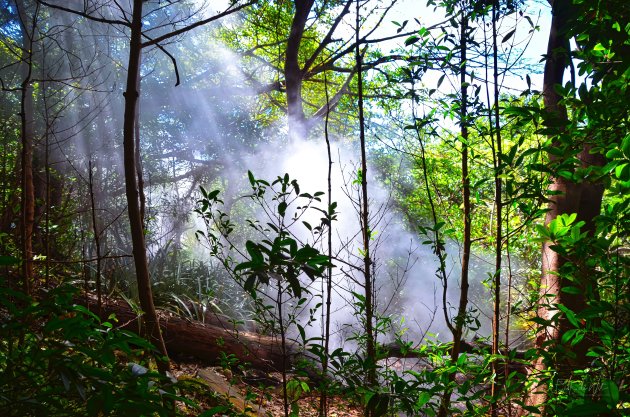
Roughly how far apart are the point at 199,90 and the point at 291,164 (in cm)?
344

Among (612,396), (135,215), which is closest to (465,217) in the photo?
(612,396)

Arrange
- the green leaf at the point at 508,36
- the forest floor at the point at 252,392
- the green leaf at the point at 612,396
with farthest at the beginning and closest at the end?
the forest floor at the point at 252,392 → the green leaf at the point at 508,36 → the green leaf at the point at 612,396

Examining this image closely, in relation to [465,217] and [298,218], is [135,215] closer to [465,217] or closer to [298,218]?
[298,218]

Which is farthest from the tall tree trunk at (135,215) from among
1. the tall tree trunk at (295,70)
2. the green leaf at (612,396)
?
the tall tree trunk at (295,70)

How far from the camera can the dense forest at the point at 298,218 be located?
1069mm

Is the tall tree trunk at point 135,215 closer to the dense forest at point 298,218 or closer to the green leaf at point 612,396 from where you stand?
the dense forest at point 298,218

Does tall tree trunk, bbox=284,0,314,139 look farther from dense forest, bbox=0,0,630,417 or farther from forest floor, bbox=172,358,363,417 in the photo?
forest floor, bbox=172,358,363,417

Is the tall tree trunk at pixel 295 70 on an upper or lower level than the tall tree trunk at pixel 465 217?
upper

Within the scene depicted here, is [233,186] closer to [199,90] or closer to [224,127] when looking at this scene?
[224,127]

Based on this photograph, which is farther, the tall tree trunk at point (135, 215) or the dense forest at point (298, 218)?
the tall tree trunk at point (135, 215)

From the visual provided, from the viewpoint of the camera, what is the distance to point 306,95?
405 inches

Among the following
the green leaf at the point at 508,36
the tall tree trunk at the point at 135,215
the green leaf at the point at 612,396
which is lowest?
the green leaf at the point at 612,396

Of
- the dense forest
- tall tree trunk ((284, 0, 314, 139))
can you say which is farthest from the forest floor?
tall tree trunk ((284, 0, 314, 139))

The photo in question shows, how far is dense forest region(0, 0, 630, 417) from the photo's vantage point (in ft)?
3.51
